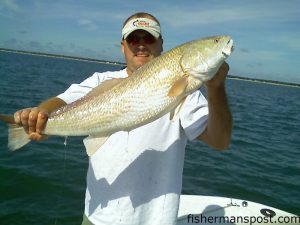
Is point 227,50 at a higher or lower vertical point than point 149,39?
lower

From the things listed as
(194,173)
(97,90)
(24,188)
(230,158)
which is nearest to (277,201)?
(194,173)

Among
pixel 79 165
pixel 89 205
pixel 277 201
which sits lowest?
pixel 89 205

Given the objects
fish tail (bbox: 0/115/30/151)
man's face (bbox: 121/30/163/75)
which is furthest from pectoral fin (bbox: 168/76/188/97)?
fish tail (bbox: 0/115/30/151)

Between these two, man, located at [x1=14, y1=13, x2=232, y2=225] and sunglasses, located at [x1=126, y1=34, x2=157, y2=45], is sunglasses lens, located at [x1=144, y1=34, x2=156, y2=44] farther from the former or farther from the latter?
man, located at [x1=14, y1=13, x2=232, y2=225]

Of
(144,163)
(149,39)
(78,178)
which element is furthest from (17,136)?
(78,178)

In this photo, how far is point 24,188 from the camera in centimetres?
1043

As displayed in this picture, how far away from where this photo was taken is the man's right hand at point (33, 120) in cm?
392

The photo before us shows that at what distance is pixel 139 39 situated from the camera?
4293 millimetres

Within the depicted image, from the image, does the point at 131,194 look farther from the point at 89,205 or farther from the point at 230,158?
the point at 230,158

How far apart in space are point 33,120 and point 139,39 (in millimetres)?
1549

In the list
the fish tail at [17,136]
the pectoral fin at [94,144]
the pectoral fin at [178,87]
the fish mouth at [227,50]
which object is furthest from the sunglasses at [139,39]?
the fish tail at [17,136]

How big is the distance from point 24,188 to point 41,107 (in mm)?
7087

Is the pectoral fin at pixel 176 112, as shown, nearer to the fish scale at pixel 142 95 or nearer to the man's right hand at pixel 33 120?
the fish scale at pixel 142 95

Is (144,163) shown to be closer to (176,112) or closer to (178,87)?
(176,112)
